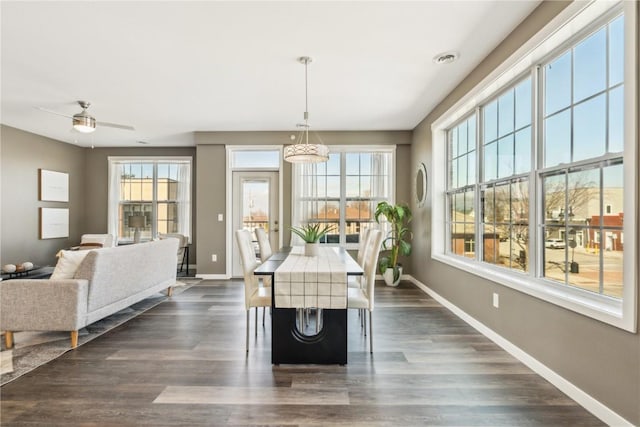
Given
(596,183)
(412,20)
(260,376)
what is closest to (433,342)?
(260,376)

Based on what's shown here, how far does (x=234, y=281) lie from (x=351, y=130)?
3.28 metres

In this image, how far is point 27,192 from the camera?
18.2 ft

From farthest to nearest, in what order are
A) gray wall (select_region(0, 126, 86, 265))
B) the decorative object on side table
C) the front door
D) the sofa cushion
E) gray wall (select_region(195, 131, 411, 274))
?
the front door
gray wall (select_region(195, 131, 411, 274))
gray wall (select_region(0, 126, 86, 265))
the decorative object on side table
the sofa cushion

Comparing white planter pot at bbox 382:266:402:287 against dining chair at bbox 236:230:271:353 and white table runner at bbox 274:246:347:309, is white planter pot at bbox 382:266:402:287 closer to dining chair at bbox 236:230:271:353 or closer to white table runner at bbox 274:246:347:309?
dining chair at bbox 236:230:271:353

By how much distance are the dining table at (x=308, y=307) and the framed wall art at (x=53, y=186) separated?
572 cm

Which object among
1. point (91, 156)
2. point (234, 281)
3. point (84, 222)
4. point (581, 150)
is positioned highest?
point (91, 156)

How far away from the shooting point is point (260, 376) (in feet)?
7.22

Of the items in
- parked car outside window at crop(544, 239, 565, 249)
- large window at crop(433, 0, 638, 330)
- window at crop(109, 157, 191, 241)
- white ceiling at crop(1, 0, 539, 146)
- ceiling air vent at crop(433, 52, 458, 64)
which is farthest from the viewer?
window at crop(109, 157, 191, 241)

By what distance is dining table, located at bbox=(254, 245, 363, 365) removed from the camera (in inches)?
90.0

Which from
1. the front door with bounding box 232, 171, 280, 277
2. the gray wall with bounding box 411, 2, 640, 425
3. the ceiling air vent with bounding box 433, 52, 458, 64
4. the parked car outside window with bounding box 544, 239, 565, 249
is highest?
the ceiling air vent with bounding box 433, 52, 458, 64

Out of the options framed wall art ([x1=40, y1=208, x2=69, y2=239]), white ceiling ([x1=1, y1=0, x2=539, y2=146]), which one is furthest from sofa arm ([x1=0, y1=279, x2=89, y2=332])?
framed wall art ([x1=40, y1=208, x2=69, y2=239])

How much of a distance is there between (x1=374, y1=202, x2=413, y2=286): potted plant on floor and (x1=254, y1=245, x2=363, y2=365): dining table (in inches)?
104

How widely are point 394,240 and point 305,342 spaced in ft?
10.6

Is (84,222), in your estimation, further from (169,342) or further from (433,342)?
(433,342)
